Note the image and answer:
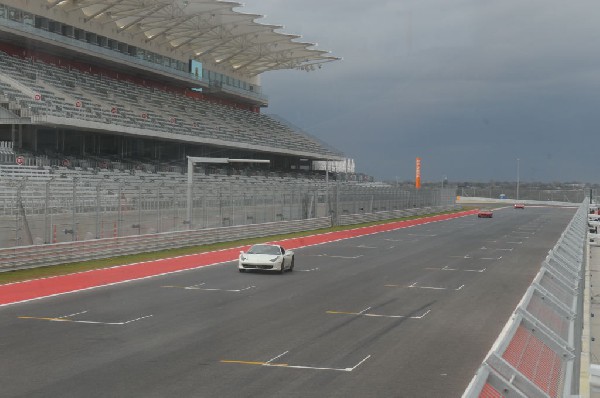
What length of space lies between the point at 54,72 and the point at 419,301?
45663 millimetres

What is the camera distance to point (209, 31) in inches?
2884

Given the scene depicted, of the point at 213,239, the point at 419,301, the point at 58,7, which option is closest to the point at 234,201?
the point at 213,239

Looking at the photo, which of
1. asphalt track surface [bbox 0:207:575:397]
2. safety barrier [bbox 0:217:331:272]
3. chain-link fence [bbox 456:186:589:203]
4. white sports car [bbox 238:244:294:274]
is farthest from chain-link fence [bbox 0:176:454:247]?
chain-link fence [bbox 456:186:589:203]

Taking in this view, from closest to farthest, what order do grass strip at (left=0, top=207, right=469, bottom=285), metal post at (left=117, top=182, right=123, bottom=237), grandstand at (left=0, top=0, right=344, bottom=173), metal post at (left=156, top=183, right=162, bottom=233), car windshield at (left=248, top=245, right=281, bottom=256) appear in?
grass strip at (left=0, top=207, right=469, bottom=285) < car windshield at (left=248, top=245, right=281, bottom=256) < metal post at (left=117, top=182, right=123, bottom=237) < metal post at (left=156, top=183, right=162, bottom=233) < grandstand at (left=0, top=0, right=344, bottom=173)

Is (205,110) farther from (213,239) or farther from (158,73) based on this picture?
(213,239)

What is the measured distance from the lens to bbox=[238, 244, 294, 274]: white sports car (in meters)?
28.0

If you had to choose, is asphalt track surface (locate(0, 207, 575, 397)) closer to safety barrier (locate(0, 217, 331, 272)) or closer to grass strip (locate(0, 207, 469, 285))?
grass strip (locate(0, 207, 469, 285))

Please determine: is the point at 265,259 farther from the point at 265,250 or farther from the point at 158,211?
the point at 158,211

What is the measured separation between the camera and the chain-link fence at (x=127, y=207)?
26.8 m

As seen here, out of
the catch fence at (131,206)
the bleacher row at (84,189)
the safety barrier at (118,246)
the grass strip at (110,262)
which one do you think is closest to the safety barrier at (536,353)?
the grass strip at (110,262)

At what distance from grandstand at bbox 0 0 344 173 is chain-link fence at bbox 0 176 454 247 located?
1377 centimetres

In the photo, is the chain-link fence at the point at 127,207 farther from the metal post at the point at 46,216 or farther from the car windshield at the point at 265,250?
the car windshield at the point at 265,250

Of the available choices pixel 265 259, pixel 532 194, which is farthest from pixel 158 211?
pixel 532 194

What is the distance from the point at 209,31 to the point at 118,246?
4433 cm
